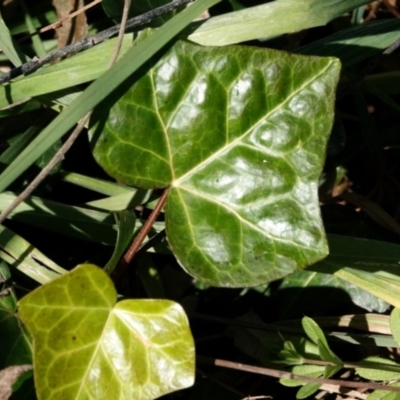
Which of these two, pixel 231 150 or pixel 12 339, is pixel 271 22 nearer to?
pixel 231 150

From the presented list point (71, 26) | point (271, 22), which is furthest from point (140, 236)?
point (71, 26)

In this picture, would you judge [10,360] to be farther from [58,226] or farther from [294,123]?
[294,123]

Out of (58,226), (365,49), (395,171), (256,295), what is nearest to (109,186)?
(58,226)

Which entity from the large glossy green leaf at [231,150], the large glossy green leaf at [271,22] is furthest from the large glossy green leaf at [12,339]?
the large glossy green leaf at [271,22]

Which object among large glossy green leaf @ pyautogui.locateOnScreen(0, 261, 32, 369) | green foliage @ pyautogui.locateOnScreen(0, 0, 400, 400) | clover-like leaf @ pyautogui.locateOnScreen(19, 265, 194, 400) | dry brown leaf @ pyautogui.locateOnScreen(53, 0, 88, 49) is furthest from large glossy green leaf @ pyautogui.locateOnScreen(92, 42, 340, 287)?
dry brown leaf @ pyautogui.locateOnScreen(53, 0, 88, 49)

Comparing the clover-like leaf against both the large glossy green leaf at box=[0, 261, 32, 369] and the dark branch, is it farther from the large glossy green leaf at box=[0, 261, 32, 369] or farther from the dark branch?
the dark branch
